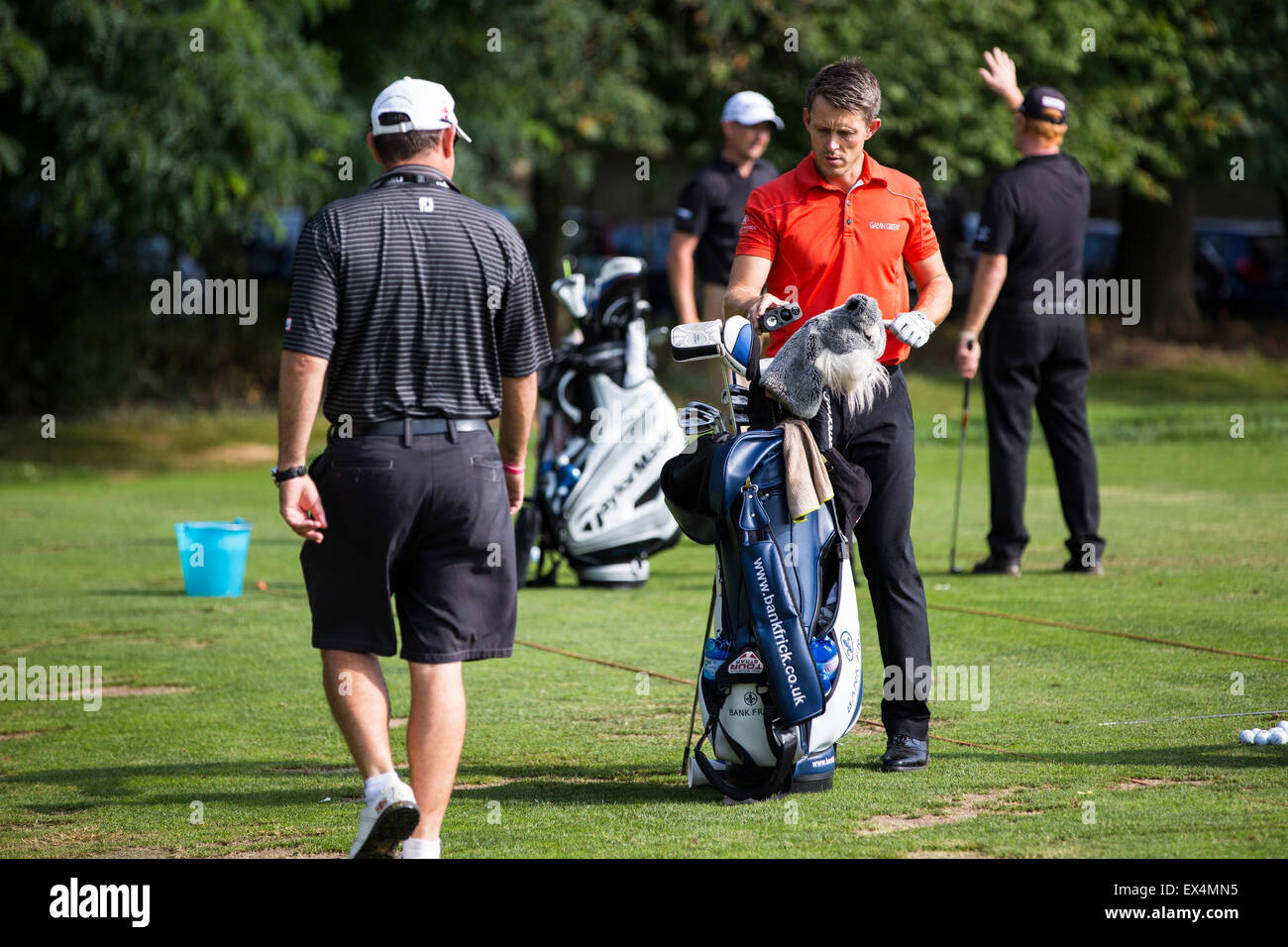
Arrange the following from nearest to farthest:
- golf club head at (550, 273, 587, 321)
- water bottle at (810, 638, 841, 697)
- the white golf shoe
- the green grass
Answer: the white golf shoe < the green grass < water bottle at (810, 638, 841, 697) < golf club head at (550, 273, 587, 321)

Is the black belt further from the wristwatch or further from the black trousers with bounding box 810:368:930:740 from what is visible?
the black trousers with bounding box 810:368:930:740

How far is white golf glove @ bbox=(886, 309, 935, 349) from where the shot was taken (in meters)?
5.14

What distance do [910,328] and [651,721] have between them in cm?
202

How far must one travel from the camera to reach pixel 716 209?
10.0m

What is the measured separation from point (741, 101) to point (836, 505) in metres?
5.13

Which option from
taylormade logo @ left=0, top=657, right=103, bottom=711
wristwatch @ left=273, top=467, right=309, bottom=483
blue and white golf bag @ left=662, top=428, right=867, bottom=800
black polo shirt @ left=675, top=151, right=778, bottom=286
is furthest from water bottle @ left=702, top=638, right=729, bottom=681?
black polo shirt @ left=675, top=151, right=778, bottom=286

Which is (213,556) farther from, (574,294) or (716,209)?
(716,209)

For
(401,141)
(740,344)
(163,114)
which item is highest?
(163,114)

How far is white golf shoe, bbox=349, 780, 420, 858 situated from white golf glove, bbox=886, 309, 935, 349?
2.10 m

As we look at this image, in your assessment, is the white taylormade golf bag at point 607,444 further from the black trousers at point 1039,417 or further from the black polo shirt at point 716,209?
the black trousers at point 1039,417

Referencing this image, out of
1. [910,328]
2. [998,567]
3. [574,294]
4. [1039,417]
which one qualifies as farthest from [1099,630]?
[574,294]
